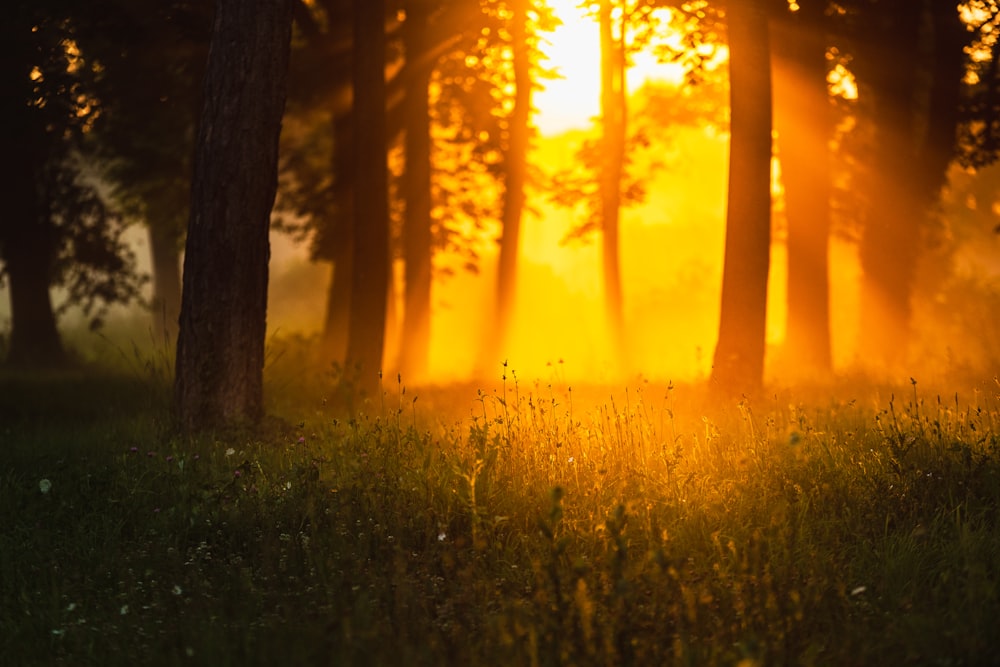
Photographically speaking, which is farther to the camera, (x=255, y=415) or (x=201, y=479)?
(x=255, y=415)

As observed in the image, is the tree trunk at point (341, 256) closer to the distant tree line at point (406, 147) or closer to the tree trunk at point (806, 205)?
the distant tree line at point (406, 147)

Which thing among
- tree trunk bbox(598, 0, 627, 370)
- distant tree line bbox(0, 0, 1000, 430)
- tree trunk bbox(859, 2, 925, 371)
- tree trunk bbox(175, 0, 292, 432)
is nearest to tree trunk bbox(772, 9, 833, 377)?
distant tree line bbox(0, 0, 1000, 430)

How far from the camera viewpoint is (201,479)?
7992 millimetres

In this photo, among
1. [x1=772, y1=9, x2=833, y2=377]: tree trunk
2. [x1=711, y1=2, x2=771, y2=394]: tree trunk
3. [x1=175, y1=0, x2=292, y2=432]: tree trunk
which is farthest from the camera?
[x1=772, y1=9, x2=833, y2=377]: tree trunk

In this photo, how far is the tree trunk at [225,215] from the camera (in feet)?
33.1

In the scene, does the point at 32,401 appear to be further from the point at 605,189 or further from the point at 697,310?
the point at 697,310

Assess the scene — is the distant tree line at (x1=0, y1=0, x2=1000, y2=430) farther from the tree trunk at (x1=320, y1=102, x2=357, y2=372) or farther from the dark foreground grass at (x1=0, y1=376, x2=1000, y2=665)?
the dark foreground grass at (x1=0, y1=376, x2=1000, y2=665)

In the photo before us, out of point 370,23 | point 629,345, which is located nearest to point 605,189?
point 629,345

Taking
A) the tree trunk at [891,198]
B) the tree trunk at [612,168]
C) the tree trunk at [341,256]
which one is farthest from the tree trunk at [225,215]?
the tree trunk at [612,168]

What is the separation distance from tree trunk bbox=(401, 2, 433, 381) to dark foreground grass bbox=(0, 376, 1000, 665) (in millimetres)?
10882

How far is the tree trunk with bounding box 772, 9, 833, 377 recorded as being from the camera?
1662 cm

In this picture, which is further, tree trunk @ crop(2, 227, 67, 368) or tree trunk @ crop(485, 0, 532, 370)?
tree trunk @ crop(485, 0, 532, 370)

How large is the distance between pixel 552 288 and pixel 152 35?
2233 centimetres

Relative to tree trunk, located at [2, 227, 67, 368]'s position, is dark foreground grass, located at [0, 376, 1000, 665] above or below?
below
